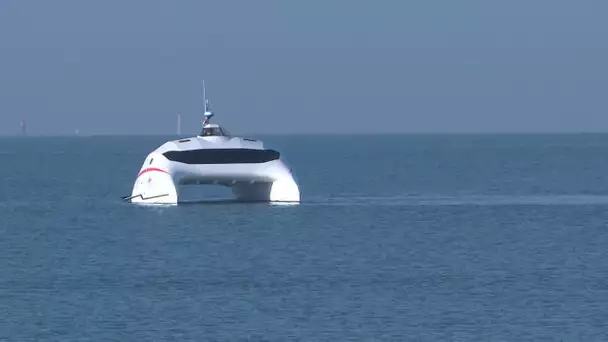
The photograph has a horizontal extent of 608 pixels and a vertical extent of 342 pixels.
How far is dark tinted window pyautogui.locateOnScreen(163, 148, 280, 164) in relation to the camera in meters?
68.6

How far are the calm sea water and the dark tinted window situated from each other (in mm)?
2440

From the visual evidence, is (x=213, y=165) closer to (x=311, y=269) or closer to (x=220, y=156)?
(x=220, y=156)

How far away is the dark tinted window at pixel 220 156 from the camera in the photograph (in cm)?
6862

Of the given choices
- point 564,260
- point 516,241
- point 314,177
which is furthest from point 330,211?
point 314,177

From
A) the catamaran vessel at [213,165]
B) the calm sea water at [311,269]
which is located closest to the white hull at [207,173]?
the catamaran vessel at [213,165]

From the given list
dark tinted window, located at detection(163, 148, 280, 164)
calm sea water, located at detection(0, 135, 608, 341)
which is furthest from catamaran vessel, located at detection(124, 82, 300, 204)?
calm sea water, located at detection(0, 135, 608, 341)

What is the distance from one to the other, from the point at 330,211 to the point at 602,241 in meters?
18.6

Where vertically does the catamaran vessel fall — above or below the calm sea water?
above

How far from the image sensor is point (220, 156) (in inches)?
2704

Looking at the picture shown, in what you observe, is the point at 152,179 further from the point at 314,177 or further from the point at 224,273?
the point at 314,177

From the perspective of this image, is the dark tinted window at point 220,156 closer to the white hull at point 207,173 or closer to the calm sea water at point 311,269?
Answer: the white hull at point 207,173

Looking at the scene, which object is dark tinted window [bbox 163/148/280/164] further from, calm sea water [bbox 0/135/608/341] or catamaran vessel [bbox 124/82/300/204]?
calm sea water [bbox 0/135/608/341]

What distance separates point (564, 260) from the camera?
49.2 m

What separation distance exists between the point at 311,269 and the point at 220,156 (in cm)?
2223
